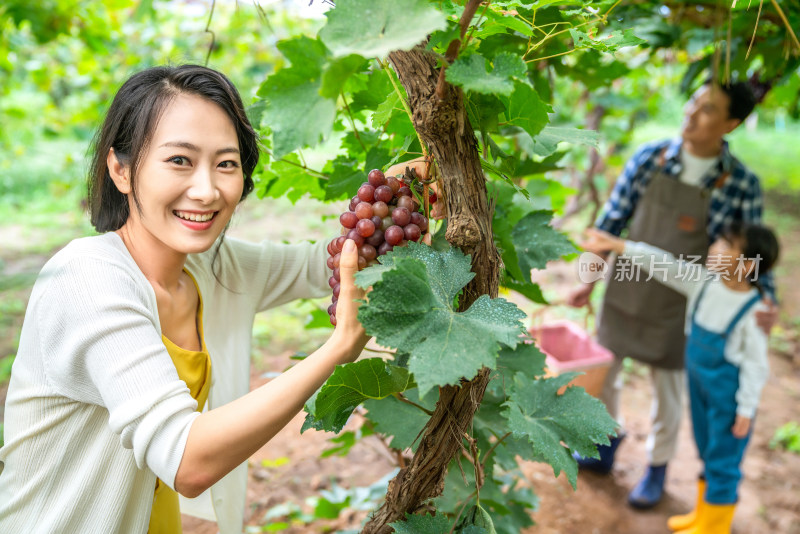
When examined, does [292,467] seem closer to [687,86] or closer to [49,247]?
[687,86]

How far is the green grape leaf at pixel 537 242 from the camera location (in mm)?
1248

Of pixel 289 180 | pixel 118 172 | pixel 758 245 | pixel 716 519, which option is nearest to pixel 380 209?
pixel 289 180

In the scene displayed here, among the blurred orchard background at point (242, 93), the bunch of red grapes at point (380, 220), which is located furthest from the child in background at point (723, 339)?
the bunch of red grapes at point (380, 220)

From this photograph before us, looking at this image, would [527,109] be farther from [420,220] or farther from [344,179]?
[344,179]

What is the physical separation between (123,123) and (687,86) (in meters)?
2.01

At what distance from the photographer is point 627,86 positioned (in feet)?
15.1

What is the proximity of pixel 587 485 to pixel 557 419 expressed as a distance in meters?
2.32

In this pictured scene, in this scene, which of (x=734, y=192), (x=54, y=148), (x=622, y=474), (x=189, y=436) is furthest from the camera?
(x=54, y=148)

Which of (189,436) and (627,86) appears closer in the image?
(189,436)

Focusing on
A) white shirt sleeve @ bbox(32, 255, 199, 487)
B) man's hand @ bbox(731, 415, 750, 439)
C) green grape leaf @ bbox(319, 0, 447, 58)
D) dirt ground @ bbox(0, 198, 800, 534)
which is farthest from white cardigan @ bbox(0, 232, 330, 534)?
man's hand @ bbox(731, 415, 750, 439)

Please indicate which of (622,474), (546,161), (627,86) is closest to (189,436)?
(546,161)

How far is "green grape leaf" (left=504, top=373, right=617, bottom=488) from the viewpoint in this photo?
0.90 meters

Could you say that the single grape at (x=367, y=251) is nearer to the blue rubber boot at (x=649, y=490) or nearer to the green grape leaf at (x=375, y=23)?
the green grape leaf at (x=375, y=23)

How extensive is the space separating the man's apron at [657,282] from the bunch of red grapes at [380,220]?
219cm
